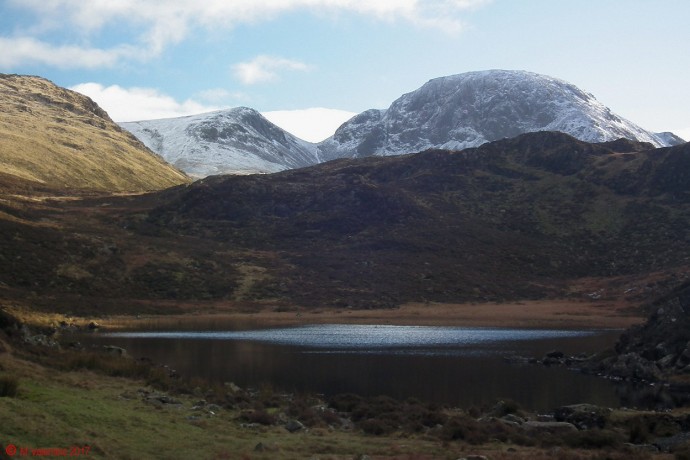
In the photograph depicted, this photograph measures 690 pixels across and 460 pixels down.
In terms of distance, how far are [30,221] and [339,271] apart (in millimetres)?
52867

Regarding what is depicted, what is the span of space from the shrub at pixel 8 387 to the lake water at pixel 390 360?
63.4ft

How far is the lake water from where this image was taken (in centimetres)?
4325

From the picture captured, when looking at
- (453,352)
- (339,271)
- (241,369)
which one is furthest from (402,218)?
(241,369)

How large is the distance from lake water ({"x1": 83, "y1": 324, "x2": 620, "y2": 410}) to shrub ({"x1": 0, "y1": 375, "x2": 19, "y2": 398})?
63.4ft

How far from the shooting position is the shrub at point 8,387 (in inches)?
930

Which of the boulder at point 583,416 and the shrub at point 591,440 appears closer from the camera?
the shrub at point 591,440

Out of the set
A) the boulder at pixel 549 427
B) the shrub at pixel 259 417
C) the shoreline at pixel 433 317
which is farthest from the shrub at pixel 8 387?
the shoreline at pixel 433 317

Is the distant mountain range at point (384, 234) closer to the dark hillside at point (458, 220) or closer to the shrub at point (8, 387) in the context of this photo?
the dark hillside at point (458, 220)

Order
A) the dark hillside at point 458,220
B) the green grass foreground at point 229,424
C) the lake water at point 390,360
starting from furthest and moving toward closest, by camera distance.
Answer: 1. the dark hillside at point 458,220
2. the lake water at point 390,360
3. the green grass foreground at point 229,424

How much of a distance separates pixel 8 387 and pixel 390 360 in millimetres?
36181

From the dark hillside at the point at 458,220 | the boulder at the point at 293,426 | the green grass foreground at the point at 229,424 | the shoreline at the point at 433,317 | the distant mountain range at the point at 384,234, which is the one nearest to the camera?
the green grass foreground at the point at 229,424

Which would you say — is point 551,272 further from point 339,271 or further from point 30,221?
point 30,221

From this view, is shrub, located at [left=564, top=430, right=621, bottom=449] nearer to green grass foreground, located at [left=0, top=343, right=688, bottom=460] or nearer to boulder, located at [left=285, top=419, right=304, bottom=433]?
green grass foreground, located at [left=0, top=343, right=688, bottom=460]

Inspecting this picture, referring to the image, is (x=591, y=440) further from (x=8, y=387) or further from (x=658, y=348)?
(x=658, y=348)
